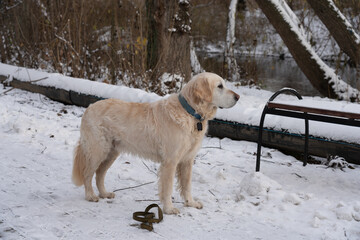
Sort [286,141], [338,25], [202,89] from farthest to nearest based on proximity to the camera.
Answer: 1. [338,25]
2. [286,141]
3. [202,89]

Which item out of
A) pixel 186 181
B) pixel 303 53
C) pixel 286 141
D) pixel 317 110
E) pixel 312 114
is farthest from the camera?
pixel 303 53

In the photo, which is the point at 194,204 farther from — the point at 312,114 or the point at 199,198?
the point at 312,114

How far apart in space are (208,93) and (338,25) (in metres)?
5.80

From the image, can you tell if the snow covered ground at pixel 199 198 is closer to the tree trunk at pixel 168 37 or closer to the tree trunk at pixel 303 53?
the tree trunk at pixel 168 37

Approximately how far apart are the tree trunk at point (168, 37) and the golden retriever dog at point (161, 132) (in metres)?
4.18

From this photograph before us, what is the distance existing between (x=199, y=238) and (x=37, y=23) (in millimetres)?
8603

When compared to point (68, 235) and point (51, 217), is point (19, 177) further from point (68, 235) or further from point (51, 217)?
point (68, 235)

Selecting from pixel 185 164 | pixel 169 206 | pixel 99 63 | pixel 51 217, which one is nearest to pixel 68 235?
pixel 51 217

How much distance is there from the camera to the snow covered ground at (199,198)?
3.01 metres

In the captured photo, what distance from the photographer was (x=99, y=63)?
9.60m

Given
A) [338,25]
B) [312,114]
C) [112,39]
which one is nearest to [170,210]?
[312,114]

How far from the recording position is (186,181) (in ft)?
12.0

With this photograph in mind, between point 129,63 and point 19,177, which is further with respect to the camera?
point 129,63

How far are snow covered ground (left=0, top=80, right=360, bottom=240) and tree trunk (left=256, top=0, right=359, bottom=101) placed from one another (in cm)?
412
